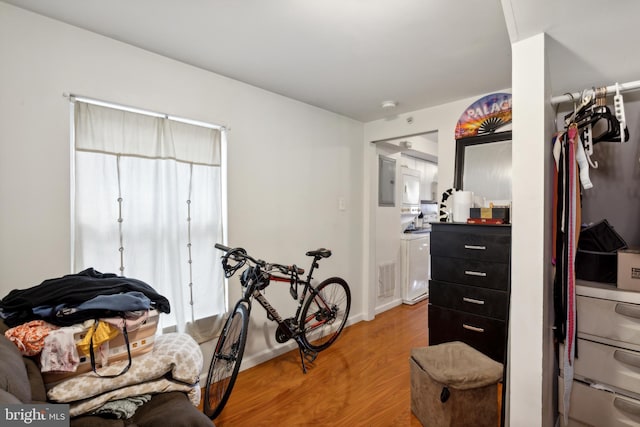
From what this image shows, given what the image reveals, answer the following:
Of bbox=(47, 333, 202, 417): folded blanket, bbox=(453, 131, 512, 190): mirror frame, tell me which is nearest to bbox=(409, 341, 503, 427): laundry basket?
bbox=(47, 333, 202, 417): folded blanket

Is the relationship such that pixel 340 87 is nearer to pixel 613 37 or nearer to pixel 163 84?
pixel 163 84

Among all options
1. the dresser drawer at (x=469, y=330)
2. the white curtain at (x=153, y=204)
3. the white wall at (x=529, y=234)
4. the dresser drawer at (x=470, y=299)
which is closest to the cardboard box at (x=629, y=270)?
the white wall at (x=529, y=234)

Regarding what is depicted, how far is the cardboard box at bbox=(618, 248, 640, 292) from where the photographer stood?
57.6 inches

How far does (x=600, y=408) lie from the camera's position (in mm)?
1513

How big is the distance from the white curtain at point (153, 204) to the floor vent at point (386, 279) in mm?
2172

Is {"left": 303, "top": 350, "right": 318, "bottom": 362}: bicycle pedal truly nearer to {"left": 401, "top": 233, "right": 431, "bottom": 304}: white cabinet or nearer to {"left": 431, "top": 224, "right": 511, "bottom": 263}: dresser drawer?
{"left": 431, "top": 224, "right": 511, "bottom": 263}: dresser drawer

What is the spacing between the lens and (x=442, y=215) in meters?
2.82

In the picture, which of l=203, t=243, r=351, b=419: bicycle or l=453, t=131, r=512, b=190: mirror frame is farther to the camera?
l=453, t=131, r=512, b=190: mirror frame

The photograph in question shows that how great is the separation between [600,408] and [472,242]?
1.15 meters

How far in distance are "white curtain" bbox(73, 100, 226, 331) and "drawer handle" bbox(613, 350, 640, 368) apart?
240 centimetres

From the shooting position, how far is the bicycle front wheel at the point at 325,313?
272 centimetres

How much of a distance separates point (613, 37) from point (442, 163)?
157cm

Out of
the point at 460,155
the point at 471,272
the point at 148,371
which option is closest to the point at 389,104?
the point at 460,155

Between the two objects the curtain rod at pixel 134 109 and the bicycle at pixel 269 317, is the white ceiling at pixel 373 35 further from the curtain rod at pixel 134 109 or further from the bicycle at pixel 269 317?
the bicycle at pixel 269 317
